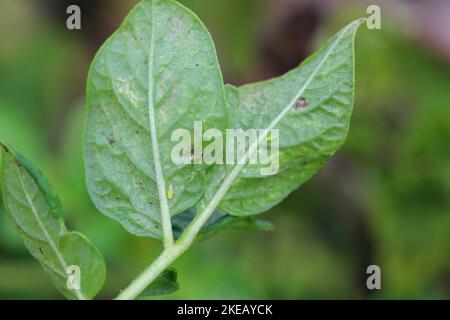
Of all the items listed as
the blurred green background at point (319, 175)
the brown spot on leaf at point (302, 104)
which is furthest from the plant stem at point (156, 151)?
the blurred green background at point (319, 175)

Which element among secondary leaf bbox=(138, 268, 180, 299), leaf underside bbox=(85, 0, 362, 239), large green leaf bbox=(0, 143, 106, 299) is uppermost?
leaf underside bbox=(85, 0, 362, 239)

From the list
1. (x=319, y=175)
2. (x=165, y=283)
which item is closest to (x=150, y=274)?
(x=165, y=283)

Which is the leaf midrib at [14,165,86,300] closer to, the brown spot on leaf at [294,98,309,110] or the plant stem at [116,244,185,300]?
the plant stem at [116,244,185,300]

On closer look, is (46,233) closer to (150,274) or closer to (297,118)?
(150,274)

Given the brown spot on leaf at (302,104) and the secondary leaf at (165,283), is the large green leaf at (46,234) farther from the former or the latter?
the brown spot on leaf at (302,104)

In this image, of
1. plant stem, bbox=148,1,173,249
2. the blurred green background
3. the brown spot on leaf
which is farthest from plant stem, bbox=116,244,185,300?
the blurred green background

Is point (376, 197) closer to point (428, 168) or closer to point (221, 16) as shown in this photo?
point (428, 168)
